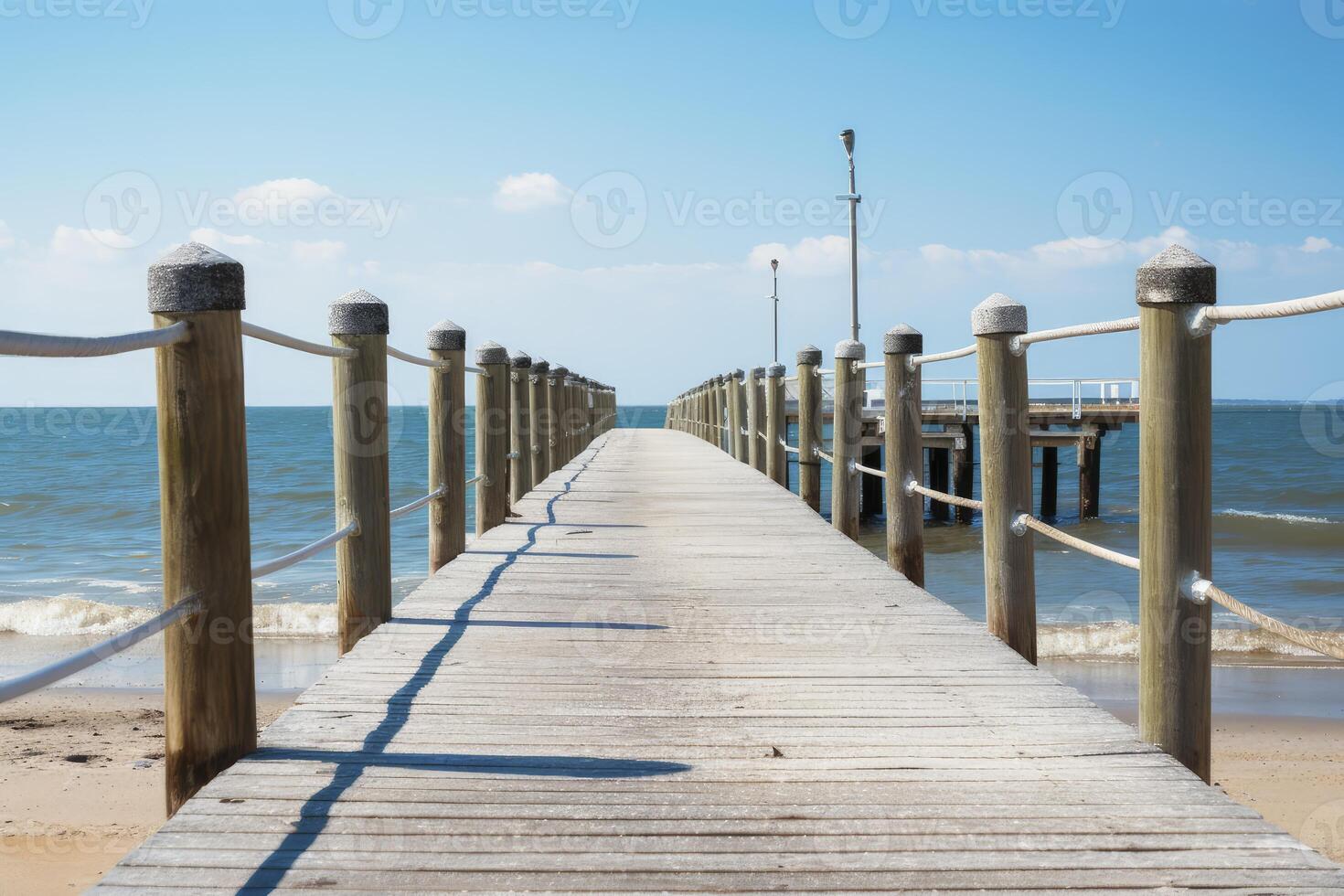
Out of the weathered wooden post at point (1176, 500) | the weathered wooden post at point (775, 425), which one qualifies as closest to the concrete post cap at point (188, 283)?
the weathered wooden post at point (1176, 500)

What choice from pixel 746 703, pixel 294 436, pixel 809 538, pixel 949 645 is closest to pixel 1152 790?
pixel 746 703

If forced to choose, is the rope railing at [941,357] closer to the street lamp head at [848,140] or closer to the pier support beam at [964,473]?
the street lamp head at [848,140]

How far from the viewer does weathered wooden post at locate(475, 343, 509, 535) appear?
6.69 m

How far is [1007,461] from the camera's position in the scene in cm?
363

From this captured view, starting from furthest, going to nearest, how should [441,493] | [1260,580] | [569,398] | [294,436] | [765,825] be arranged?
[294,436]
[1260,580]
[569,398]
[441,493]
[765,825]

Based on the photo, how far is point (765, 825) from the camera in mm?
2236

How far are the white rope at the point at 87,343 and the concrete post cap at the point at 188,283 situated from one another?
5 centimetres

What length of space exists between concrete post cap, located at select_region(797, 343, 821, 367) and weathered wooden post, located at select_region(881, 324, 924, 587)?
106 inches

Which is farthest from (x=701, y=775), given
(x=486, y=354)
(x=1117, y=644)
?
(x=1117, y=644)

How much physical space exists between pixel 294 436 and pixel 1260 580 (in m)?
74.1

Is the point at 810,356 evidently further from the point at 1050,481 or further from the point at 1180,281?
the point at 1050,481

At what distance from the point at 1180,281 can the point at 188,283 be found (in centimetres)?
219

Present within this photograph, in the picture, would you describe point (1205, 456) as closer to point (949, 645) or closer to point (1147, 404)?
point (1147, 404)

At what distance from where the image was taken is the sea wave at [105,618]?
13.8 meters
